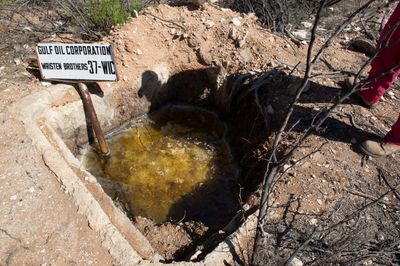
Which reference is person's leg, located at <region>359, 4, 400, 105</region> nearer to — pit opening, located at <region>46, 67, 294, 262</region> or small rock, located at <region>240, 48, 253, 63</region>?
pit opening, located at <region>46, 67, 294, 262</region>

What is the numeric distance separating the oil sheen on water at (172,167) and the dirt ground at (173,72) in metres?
0.59

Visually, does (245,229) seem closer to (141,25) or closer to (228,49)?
(228,49)

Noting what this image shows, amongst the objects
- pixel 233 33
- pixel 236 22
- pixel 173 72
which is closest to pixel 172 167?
pixel 173 72


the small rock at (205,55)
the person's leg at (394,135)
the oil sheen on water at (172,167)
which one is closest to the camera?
the person's leg at (394,135)

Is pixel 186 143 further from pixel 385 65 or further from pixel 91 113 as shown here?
pixel 385 65

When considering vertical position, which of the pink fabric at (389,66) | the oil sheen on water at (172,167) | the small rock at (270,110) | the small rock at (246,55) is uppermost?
the pink fabric at (389,66)

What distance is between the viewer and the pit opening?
3.29 meters

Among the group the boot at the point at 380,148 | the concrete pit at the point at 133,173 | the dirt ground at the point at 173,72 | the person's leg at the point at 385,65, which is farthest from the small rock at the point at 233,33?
the boot at the point at 380,148

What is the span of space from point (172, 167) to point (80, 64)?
1433 millimetres

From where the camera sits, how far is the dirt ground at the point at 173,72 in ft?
8.19

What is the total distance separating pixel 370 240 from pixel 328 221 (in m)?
0.31

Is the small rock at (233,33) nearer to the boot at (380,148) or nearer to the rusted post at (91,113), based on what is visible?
the rusted post at (91,113)

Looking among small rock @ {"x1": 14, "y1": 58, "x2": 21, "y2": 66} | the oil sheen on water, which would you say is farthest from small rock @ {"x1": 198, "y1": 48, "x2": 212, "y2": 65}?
small rock @ {"x1": 14, "y1": 58, "x2": 21, "y2": 66}

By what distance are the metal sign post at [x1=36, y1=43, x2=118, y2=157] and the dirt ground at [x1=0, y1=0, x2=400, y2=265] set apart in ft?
0.97
